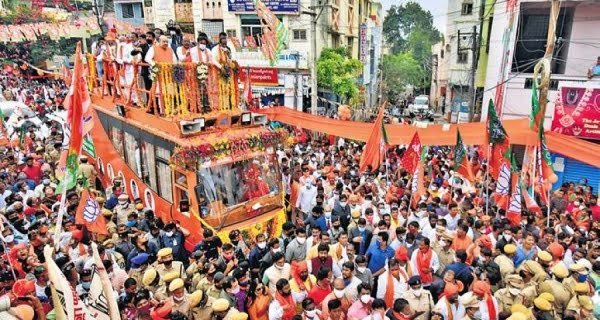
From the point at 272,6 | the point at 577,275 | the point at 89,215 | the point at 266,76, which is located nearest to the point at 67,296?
the point at 89,215

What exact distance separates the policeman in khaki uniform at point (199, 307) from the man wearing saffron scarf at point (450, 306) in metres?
2.61

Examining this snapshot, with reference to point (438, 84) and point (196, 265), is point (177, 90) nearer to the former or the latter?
point (196, 265)

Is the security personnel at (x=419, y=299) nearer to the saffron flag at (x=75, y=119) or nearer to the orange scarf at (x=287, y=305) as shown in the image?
the orange scarf at (x=287, y=305)

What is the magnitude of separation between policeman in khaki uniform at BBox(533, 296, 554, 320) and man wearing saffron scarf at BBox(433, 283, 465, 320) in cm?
81

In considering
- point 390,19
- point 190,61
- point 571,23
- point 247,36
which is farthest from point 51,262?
point 390,19

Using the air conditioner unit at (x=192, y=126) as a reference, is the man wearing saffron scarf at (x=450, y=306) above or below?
below

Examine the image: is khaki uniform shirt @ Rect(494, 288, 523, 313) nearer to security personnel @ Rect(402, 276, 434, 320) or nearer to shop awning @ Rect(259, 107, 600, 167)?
security personnel @ Rect(402, 276, 434, 320)

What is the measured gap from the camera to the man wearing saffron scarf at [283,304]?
5.11m

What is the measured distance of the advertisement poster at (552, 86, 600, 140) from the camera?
12008mm

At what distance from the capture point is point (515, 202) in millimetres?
7594

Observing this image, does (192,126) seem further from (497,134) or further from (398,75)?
(398,75)

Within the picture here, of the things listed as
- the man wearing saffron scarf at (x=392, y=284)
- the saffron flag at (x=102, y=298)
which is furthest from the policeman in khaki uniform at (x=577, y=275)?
the saffron flag at (x=102, y=298)

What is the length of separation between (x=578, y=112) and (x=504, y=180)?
6385mm

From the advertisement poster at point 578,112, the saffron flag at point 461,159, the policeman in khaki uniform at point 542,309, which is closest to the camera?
the policeman in khaki uniform at point 542,309
